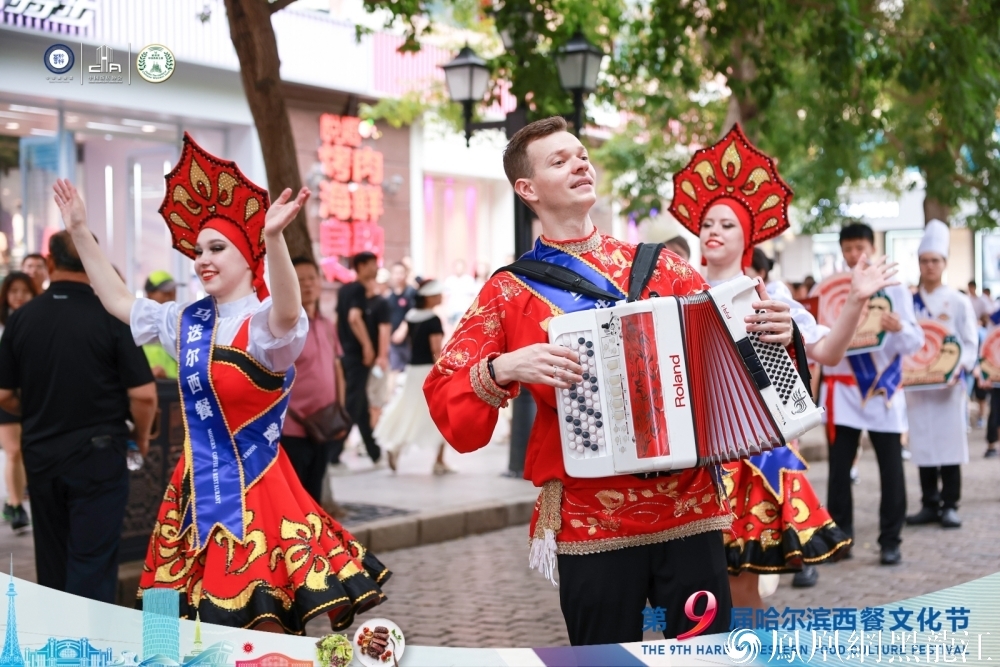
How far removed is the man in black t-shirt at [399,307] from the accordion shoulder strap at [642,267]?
1249cm

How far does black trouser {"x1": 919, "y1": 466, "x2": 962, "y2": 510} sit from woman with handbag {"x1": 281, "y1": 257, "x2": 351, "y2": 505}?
15.0 feet

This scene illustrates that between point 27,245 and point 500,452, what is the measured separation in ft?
18.5

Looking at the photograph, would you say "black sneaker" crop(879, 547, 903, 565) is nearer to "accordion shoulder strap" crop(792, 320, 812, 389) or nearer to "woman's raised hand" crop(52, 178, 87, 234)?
"accordion shoulder strap" crop(792, 320, 812, 389)

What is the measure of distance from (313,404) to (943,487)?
199 inches

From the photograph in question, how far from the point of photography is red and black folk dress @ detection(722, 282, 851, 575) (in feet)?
18.6

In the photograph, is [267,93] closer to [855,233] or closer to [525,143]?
[855,233]

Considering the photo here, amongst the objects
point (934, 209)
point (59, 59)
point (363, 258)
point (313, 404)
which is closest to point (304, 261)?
point (313, 404)

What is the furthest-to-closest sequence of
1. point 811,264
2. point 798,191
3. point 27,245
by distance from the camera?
1. point 811,264
2. point 798,191
3. point 27,245

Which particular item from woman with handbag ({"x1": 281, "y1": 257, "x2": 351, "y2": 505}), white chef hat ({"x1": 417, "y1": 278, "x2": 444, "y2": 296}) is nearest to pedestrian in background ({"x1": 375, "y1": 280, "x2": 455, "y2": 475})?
white chef hat ({"x1": 417, "y1": 278, "x2": 444, "y2": 296})

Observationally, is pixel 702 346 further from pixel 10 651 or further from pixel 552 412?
pixel 10 651

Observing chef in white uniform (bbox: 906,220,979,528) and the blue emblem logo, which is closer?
the blue emblem logo

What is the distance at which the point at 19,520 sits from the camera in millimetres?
8961

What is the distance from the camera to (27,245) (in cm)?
1432

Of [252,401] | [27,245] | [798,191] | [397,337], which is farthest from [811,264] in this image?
[252,401]
